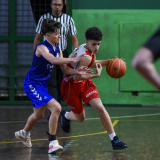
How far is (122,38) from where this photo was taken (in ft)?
30.3

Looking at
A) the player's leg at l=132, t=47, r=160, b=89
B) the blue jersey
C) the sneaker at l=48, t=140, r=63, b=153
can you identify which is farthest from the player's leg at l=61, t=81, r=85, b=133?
the player's leg at l=132, t=47, r=160, b=89

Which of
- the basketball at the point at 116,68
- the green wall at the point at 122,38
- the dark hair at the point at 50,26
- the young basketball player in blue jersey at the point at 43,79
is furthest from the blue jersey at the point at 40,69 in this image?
the green wall at the point at 122,38

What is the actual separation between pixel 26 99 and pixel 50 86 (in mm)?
3929

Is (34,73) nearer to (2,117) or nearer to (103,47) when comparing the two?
(2,117)

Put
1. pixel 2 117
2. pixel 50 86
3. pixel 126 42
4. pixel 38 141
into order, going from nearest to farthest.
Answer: pixel 38 141
pixel 50 86
pixel 2 117
pixel 126 42

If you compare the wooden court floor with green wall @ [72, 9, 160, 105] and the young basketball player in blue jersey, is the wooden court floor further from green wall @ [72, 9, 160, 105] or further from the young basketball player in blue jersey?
green wall @ [72, 9, 160, 105]

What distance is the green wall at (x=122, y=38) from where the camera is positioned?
9.22 meters

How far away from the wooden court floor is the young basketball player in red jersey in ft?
0.88

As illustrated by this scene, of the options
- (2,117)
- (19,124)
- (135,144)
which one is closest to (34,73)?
(135,144)

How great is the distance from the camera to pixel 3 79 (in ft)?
31.3

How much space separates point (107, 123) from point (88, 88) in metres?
0.52

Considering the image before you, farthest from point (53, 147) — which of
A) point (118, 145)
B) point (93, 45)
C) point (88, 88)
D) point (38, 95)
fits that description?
point (93, 45)

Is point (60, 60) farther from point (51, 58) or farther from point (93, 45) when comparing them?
point (93, 45)

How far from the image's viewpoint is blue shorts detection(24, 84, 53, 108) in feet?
12.7
